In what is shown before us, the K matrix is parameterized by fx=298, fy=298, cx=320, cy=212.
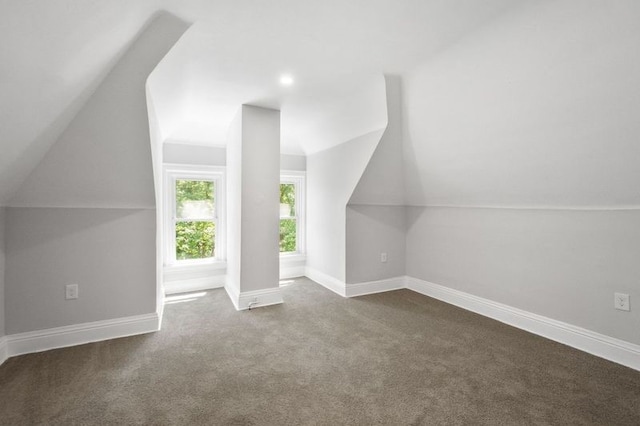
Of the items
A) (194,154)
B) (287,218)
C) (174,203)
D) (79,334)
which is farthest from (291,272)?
(79,334)

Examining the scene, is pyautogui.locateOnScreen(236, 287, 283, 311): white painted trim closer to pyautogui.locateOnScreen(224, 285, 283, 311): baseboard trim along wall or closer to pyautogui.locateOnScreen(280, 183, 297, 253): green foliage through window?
pyautogui.locateOnScreen(224, 285, 283, 311): baseboard trim along wall

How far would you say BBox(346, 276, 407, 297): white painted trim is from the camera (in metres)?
3.79

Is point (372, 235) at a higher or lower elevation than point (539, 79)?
lower

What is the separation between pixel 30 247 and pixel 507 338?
4.02 m

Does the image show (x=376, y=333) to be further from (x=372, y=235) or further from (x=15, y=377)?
(x=15, y=377)

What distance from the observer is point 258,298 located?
3.39 metres

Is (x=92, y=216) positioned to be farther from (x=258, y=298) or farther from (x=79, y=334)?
(x=258, y=298)

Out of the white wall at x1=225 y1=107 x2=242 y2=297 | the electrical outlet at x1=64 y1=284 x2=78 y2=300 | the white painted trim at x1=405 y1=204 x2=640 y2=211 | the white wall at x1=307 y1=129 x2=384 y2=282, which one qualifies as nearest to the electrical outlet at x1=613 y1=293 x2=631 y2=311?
the white painted trim at x1=405 y1=204 x2=640 y2=211

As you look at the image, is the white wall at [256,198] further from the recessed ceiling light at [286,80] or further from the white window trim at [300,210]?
the white window trim at [300,210]

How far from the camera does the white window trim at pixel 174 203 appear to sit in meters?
4.03

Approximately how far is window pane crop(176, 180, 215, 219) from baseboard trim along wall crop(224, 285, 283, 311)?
137 cm

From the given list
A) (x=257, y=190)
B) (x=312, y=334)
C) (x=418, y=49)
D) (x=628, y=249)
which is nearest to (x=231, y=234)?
(x=257, y=190)

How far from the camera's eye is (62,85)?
5.51 feet

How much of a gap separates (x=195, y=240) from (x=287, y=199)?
5.01 ft
